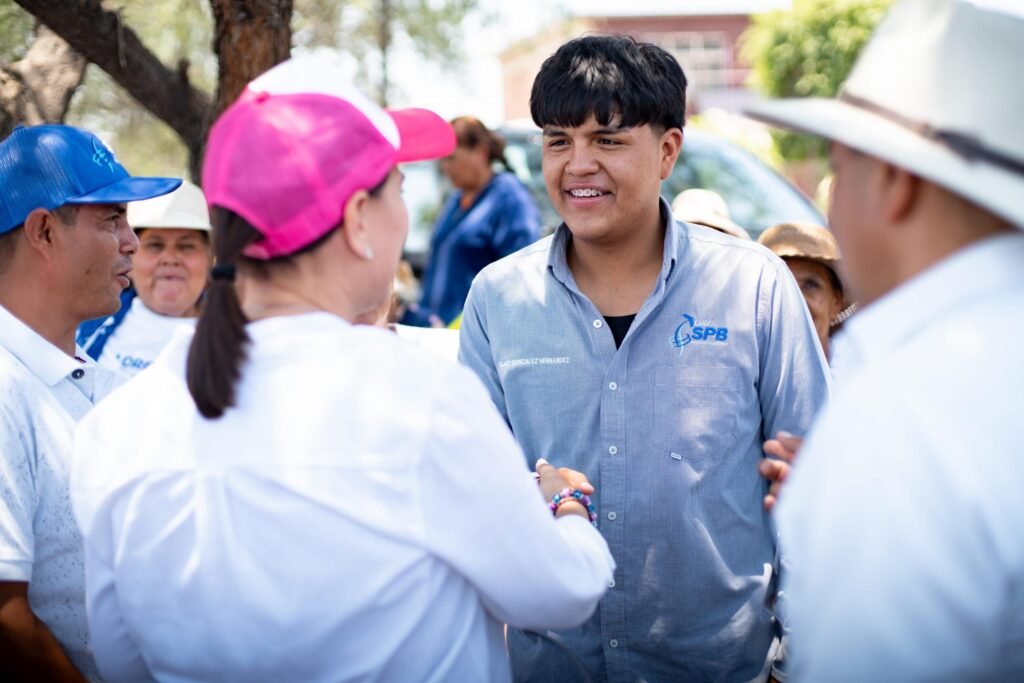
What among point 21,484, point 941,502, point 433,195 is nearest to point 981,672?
point 941,502

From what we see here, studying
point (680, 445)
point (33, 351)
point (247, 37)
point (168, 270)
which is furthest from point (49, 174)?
point (168, 270)

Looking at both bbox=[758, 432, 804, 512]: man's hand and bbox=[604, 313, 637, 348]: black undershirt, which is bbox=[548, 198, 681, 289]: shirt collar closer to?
bbox=[604, 313, 637, 348]: black undershirt

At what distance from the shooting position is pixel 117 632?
208 cm

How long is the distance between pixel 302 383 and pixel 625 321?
1.36m

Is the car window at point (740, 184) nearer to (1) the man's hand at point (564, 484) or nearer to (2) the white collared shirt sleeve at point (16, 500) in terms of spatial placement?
(1) the man's hand at point (564, 484)

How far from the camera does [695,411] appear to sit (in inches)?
113

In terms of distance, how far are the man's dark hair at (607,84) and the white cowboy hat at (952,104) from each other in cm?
135

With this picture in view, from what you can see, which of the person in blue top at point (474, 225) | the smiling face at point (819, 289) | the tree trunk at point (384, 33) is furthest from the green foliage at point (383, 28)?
the smiling face at point (819, 289)

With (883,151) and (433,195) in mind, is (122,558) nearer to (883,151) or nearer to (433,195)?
(883,151)

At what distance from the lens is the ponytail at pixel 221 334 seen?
6.05 feet

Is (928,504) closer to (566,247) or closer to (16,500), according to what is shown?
(566,247)

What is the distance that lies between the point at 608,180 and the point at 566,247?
0.25 m

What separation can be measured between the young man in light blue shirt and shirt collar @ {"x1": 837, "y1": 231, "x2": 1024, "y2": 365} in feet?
3.99

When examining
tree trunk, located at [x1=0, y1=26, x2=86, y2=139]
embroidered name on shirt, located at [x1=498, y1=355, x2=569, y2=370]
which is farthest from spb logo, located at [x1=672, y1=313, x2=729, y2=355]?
tree trunk, located at [x1=0, y1=26, x2=86, y2=139]
